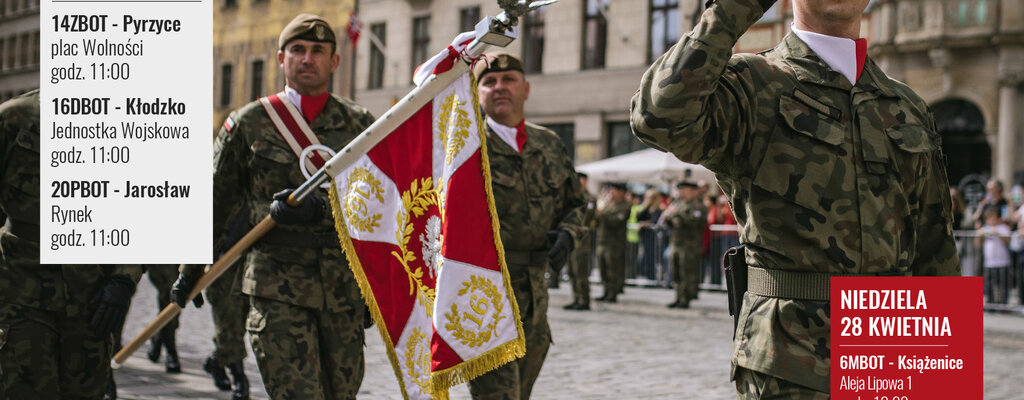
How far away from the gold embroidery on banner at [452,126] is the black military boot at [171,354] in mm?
4522

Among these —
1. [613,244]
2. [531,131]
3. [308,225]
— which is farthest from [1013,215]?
[308,225]

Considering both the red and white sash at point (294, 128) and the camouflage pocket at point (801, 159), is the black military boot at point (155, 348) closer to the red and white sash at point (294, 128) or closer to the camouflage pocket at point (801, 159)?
the red and white sash at point (294, 128)

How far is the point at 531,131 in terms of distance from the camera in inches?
235

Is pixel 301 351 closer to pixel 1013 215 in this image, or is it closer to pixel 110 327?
pixel 110 327

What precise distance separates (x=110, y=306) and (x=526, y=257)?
201 centimetres

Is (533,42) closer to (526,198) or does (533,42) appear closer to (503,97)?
(503,97)

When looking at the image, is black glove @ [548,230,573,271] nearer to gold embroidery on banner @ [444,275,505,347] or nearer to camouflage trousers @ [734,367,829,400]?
gold embroidery on banner @ [444,275,505,347]

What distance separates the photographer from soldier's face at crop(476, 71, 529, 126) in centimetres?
579

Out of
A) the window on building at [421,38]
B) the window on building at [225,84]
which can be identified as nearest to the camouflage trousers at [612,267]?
the window on building at [421,38]

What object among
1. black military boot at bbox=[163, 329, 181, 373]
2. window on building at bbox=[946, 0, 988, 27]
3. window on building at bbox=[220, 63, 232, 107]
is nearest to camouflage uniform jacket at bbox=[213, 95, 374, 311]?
black military boot at bbox=[163, 329, 181, 373]

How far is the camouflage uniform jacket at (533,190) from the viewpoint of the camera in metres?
5.62

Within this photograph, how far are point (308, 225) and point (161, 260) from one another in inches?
25.9

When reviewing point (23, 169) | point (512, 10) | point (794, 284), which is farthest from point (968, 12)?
point (794, 284)

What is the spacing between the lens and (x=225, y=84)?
142ft
